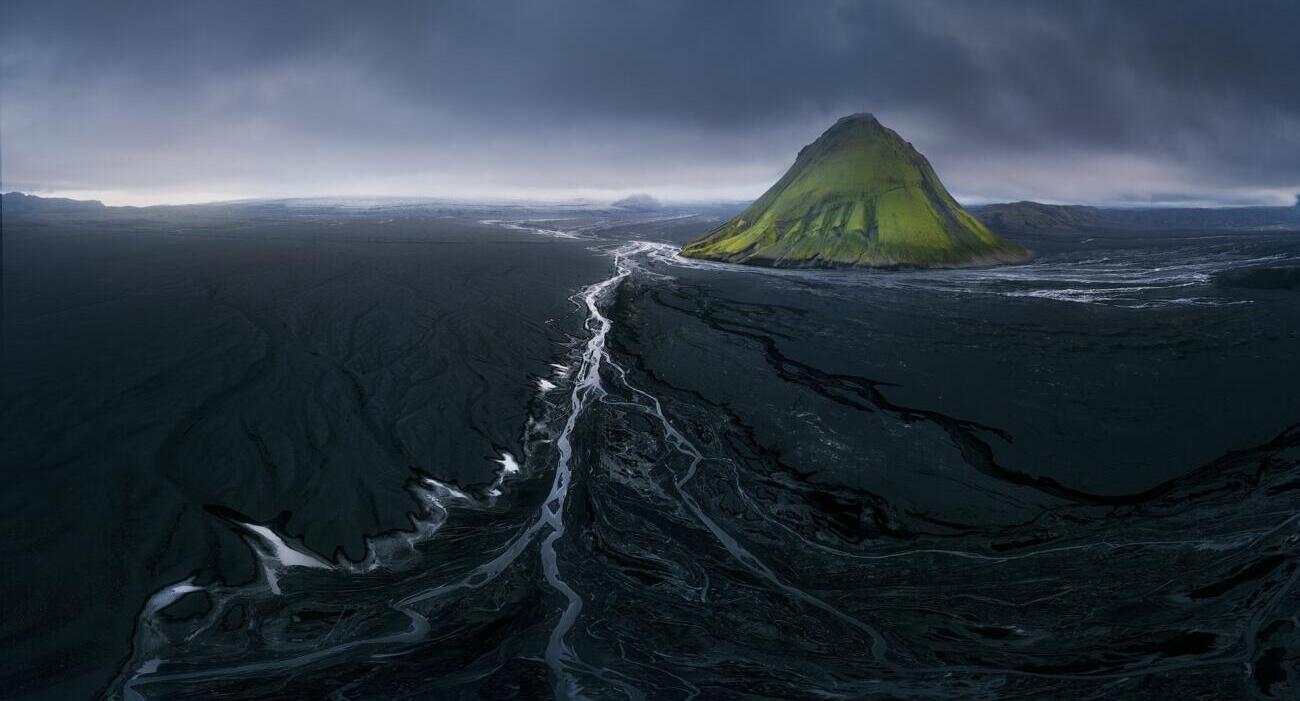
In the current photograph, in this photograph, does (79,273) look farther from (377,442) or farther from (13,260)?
(377,442)

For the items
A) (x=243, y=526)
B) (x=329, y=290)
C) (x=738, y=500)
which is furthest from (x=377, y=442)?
(x=329, y=290)

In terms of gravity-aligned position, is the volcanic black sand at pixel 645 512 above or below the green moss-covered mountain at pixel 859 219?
below

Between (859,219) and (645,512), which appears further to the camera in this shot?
(859,219)

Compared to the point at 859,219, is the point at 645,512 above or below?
below

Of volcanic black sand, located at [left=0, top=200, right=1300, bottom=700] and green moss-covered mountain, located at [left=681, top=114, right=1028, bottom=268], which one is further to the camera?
green moss-covered mountain, located at [left=681, top=114, right=1028, bottom=268]

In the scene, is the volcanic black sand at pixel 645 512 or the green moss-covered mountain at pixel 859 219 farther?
the green moss-covered mountain at pixel 859 219
